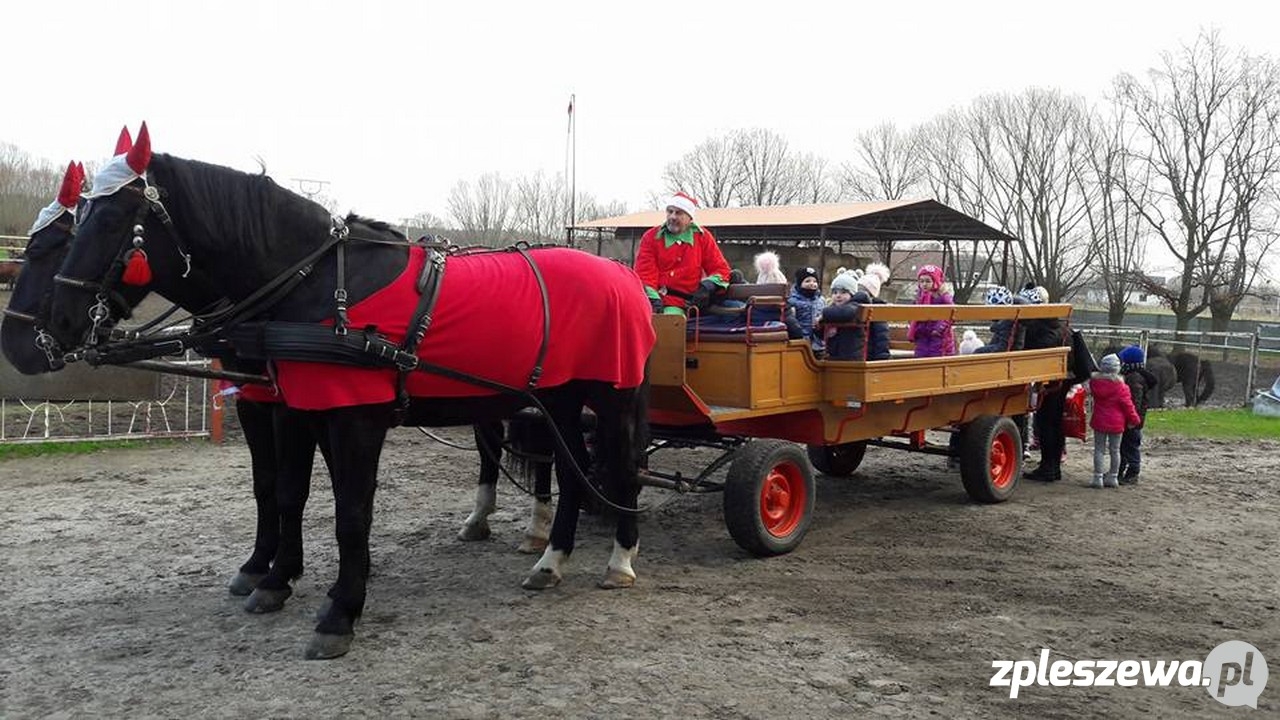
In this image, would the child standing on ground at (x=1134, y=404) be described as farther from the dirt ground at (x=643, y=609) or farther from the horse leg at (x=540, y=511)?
the horse leg at (x=540, y=511)

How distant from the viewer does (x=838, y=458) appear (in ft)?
25.4

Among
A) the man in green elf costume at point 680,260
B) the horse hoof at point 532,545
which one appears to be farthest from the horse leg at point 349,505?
the man in green elf costume at point 680,260

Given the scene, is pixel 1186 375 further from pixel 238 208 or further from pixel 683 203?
pixel 238 208

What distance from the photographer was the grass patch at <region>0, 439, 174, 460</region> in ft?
25.7

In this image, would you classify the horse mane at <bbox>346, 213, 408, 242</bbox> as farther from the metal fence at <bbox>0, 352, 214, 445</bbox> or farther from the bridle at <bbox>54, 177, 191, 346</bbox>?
Answer: the metal fence at <bbox>0, 352, 214, 445</bbox>

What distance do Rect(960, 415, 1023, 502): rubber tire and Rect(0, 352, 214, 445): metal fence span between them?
21.3 ft

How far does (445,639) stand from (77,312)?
1931 mm

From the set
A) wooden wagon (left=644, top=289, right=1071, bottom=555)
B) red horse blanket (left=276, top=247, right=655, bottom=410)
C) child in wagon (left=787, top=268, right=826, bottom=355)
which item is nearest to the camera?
red horse blanket (left=276, top=247, right=655, bottom=410)

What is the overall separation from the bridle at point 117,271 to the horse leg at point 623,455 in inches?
84.6

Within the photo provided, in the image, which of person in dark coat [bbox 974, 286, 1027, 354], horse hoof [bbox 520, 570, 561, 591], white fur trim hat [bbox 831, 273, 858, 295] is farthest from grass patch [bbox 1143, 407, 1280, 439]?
horse hoof [bbox 520, 570, 561, 591]

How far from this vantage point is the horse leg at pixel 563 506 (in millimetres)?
4684

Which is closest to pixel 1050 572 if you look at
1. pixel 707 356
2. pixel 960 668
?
pixel 960 668

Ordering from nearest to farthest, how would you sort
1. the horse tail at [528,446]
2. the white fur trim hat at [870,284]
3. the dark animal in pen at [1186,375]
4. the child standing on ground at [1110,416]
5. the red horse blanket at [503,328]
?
the red horse blanket at [503,328]
the horse tail at [528,446]
the white fur trim hat at [870,284]
the child standing on ground at [1110,416]
the dark animal in pen at [1186,375]

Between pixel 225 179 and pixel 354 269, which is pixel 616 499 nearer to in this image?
pixel 354 269
